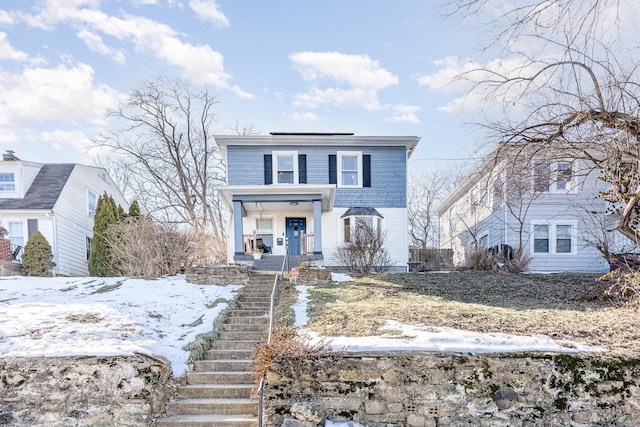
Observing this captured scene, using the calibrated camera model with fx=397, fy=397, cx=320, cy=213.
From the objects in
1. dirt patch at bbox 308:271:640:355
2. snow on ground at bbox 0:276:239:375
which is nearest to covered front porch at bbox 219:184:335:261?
dirt patch at bbox 308:271:640:355

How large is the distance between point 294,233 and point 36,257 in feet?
31.2

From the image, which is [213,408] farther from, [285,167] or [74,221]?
[74,221]

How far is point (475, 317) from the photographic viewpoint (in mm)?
6625

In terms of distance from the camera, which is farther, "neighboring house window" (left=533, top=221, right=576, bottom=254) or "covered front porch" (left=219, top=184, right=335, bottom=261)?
"neighboring house window" (left=533, top=221, right=576, bottom=254)

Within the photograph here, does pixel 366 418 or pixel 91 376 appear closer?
pixel 366 418

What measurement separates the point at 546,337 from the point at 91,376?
5908 mm

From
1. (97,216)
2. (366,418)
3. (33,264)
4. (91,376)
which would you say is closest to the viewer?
(366,418)

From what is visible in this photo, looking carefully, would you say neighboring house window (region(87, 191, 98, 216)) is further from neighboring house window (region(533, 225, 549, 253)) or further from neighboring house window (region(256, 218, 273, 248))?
neighboring house window (region(533, 225, 549, 253))

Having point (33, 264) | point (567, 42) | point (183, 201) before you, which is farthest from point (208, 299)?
point (183, 201)

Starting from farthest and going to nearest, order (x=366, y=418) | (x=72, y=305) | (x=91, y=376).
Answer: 1. (x=72, y=305)
2. (x=91, y=376)
3. (x=366, y=418)

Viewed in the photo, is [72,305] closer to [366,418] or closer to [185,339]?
[185,339]

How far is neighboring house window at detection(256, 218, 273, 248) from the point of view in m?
16.2

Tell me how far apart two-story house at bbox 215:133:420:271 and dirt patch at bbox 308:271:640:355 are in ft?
13.8

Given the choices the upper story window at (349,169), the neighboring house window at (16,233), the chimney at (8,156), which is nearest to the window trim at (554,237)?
the upper story window at (349,169)
